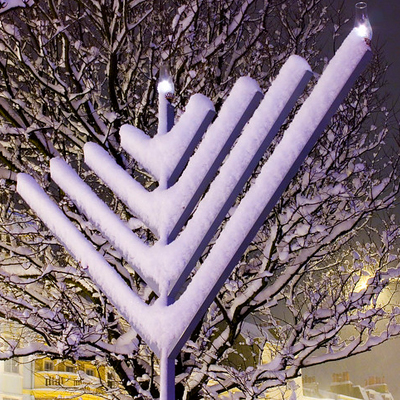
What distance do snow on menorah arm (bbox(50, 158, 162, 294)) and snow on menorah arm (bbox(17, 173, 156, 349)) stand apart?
96 mm

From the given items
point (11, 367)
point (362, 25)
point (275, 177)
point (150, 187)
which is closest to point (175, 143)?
point (275, 177)

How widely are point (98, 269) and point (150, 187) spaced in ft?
16.3

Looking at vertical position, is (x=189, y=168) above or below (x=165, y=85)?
below

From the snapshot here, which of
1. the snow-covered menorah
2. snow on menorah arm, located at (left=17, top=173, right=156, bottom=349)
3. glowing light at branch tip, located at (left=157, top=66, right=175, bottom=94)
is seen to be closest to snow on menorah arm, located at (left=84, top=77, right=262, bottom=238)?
the snow-covered menorah

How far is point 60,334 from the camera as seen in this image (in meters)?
5.57

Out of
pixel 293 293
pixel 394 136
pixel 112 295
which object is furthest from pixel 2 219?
pixel 394 136

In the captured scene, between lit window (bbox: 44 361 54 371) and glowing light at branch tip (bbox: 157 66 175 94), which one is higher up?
lit window (bbox: 44 361 54 371)

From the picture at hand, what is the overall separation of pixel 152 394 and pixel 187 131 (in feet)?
14.2

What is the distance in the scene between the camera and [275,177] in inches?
81.6

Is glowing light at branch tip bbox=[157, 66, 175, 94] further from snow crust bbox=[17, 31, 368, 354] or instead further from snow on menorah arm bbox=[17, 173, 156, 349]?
snow on menorah arm bbox=[17, 173, 156, 349]

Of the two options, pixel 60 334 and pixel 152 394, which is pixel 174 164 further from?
pixel 152 394

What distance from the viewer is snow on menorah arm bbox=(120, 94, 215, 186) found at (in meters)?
2.41

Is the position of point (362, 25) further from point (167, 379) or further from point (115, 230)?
point (167, 379)

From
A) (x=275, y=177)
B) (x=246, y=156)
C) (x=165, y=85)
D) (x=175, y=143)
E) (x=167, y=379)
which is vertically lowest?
(x=167, y=379)
